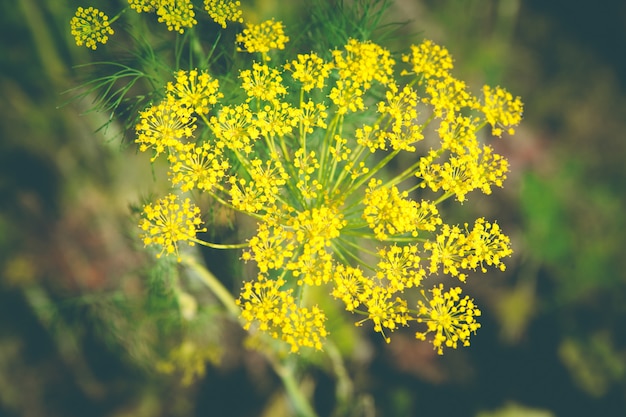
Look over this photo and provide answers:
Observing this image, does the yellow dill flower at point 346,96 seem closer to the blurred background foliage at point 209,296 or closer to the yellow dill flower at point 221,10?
the yellow dill flower at point 221,10

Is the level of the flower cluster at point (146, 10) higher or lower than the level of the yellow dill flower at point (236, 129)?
higher

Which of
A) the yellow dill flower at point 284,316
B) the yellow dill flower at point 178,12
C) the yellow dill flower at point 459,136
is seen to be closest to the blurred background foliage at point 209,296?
the yellow dill flower at point 284,316

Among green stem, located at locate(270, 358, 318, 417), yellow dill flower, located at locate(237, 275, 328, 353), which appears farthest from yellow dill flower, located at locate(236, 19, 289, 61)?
green stem, located at locate(270, 358, 318, 417)

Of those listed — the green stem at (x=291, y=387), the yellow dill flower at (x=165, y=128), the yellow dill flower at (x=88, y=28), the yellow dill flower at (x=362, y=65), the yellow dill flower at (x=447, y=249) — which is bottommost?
the green stem at (x=291, y=387)

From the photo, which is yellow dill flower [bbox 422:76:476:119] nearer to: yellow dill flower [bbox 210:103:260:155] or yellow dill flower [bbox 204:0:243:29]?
yellow dill flower [bbox 210:103:260:155]

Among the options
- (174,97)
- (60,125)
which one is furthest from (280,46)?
(60,125)
